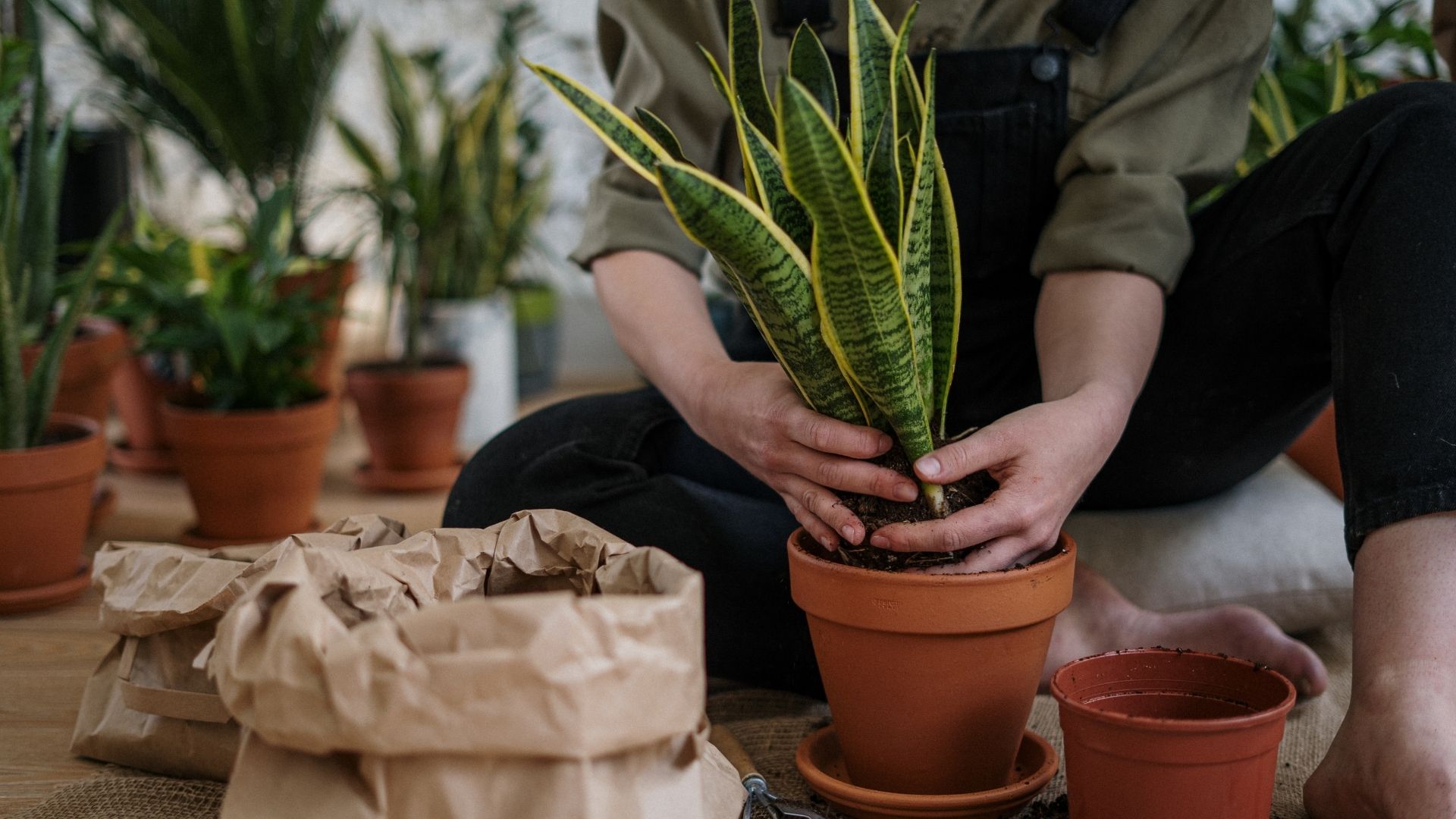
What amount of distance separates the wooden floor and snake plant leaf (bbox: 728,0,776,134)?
0.80 metres

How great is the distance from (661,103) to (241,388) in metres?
0.92

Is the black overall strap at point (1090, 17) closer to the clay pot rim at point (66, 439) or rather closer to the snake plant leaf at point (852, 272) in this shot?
the snake plant leaf at point (852, 272)

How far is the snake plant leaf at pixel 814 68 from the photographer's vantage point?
2.99 feet

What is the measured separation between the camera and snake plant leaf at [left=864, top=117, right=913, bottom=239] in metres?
0.87

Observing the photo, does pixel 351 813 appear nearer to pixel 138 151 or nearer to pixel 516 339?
pixel 516 339

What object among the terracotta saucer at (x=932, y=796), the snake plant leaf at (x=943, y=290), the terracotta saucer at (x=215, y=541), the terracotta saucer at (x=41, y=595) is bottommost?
the terracotta saucer at (x=215, y=541)

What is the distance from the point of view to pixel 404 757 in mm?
663

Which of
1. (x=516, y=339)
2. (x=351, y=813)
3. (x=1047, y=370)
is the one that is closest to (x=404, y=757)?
(x=351, y=813)

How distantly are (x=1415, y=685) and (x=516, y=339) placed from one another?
2.46m

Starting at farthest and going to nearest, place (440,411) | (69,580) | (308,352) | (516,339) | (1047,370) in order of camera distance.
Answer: (516,339) < (440,411) < (308,352) < (69,580) < (1047,370)

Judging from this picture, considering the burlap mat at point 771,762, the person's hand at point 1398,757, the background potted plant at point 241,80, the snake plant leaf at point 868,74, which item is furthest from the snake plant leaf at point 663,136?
the background potted plant at point 241,80

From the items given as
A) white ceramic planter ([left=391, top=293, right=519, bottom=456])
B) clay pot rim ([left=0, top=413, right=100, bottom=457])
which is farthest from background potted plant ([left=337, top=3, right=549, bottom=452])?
clay pot rim ([left=0, top=413, right=100, bottom=457])

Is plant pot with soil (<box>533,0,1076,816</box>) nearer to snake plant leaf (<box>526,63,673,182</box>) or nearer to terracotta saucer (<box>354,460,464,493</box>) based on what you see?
snake plant leaf (<box>526,63,673,182</box>)

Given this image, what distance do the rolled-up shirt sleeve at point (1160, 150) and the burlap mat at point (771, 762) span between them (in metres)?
0.43
